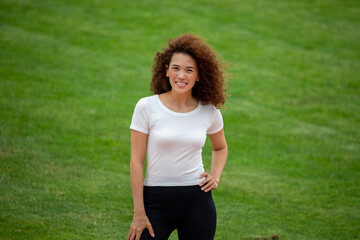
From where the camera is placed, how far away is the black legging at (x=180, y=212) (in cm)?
286

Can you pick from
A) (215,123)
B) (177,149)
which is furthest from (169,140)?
(215,123)

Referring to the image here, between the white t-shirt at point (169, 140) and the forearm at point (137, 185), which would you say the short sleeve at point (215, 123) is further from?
the forearm at point (137, 185)

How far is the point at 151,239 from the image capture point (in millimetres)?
2779

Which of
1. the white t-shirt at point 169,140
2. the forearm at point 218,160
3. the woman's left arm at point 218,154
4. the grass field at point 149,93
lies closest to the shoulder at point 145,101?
the white t-shirt at point 169,140

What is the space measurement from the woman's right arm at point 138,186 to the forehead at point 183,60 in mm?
578

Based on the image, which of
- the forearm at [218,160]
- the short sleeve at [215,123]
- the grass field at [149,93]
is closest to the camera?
the short sleeve at [215,123]

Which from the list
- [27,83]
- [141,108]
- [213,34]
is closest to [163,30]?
[213,34]

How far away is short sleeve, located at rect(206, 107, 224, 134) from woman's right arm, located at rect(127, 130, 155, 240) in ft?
1.72

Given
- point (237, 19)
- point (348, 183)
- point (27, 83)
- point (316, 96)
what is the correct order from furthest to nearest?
point (237, 19) → point (316, 96) → point (27, 83) → point (348, 183)

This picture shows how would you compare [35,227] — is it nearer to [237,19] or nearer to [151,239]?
[151,239]

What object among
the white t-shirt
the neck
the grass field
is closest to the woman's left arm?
the white t-shirt

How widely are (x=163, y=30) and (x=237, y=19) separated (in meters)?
2.58

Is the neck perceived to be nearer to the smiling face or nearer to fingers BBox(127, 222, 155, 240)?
the smiling face

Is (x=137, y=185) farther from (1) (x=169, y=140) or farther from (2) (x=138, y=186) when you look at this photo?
(1) (x=169, y=140)
